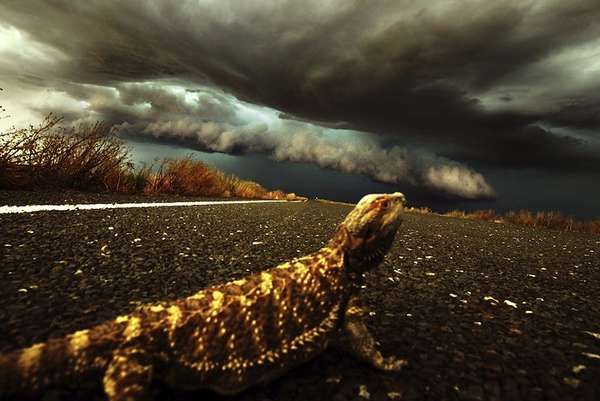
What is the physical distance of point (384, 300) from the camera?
2846 millimetres

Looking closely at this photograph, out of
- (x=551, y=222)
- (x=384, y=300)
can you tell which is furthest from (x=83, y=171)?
(x=551, y=222)

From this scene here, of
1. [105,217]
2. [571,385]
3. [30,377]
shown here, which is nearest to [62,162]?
[105,217]

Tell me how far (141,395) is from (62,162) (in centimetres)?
978

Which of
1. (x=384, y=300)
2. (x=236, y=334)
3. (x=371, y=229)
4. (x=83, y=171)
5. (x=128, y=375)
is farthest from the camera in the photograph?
(x=83, y=171)

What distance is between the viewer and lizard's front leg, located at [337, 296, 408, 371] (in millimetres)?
1840

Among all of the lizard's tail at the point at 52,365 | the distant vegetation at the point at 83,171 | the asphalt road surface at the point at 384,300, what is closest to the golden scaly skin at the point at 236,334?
the lizard's tail at the point at 52,365

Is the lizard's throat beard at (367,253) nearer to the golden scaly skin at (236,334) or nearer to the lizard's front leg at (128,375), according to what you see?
the golden scaly skin at (236,334)

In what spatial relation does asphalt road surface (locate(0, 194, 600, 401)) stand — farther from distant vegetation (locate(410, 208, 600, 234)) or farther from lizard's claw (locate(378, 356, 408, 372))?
distant vegetation (locate(410, 208, 600, 234))

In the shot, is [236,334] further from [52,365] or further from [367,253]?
[367,253]

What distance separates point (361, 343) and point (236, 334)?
2.18 ft

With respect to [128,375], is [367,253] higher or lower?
higher

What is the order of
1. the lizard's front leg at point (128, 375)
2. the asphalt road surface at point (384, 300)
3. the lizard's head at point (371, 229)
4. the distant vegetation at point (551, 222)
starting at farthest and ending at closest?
the distant vegetation at point (551, 222) < the lizard's head at point (371, 229) < the asphalt road surface at point (384, 300) < the lizard's front leg at point (128, 375)

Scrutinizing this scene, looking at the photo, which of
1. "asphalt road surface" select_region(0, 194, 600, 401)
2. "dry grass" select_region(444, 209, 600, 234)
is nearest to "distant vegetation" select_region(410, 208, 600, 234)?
"dry grass" select_region(444, 209, 600, 234)

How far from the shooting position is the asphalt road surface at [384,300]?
175 centimetres
